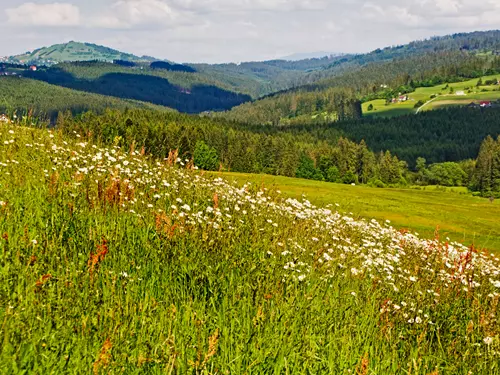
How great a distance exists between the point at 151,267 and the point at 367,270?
363 cm

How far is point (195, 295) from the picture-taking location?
15.5 ft

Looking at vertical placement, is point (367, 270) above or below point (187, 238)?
below

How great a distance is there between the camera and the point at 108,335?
356cm

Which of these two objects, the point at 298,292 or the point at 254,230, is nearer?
the point at 298,292

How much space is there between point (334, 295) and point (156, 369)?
280 cm

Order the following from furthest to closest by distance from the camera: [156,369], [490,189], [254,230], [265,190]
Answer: [490,189] < [265,190] < [254,230] < [156,369]

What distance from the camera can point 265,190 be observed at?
11.2 m

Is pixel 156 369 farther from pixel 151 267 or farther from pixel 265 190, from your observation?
pixel 265 190

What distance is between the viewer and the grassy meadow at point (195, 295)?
3441mm

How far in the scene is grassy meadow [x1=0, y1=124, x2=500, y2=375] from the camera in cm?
344

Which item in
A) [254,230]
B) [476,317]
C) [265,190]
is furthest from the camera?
[265,190]

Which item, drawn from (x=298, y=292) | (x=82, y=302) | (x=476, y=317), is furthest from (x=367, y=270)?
(x=82, y=302)

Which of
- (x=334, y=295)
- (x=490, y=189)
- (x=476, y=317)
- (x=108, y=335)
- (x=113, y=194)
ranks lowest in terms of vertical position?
(x=490, y=189)

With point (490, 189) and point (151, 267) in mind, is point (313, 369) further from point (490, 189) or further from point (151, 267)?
point (490, 189)
